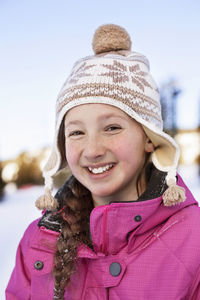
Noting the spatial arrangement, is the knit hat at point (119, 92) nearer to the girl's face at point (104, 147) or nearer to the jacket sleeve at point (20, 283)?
the girl's face at point (104, 147)

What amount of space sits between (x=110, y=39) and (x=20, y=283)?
1.36 metres

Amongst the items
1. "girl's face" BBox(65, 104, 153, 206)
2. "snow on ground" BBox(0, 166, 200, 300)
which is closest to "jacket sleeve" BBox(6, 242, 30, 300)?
"girl's face" BBox(65, 104, 153, 206)

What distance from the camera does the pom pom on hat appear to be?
5.35ft

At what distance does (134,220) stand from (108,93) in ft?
1.87

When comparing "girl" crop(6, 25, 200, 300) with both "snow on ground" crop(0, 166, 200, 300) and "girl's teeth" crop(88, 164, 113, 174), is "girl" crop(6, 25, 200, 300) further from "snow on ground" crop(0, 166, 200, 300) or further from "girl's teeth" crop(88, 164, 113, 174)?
"snow on ground" crop(0, 166, 200, 300)

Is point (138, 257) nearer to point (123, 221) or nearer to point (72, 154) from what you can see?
point (123, 221)

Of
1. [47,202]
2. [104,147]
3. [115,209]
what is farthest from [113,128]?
[47,202]

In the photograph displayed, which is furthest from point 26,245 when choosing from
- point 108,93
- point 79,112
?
point 108,93

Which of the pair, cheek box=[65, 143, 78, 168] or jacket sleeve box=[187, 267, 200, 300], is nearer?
jacket sleeve box=[187, 267, 200, 300]

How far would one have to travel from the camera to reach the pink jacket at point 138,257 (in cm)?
128

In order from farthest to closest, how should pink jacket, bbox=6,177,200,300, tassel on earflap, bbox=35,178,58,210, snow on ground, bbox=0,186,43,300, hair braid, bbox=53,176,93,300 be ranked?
snow on ground, bbox=0,186,43,300 → tassel on earflap, bbox=35,178,58,210 → hair braid, bbox=53,176,93,300 → pink jacket, bbox=6,177,200,300

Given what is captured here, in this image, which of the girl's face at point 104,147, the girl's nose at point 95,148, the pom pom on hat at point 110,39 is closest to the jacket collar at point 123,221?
the girl's face at point 104,147

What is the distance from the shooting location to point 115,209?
1317mm

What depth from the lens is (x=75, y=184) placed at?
5.65 ft
